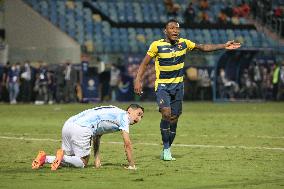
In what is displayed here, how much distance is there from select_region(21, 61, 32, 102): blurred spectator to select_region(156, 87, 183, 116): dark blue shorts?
26.2m

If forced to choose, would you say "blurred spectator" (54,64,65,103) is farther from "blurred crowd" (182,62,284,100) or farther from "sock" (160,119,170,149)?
"sock" (160,119,170,149)

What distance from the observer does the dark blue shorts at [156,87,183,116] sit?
16078 mm

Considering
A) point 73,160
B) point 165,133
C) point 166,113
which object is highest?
point 166,113

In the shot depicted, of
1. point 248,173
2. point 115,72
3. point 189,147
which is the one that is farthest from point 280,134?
point 115,72

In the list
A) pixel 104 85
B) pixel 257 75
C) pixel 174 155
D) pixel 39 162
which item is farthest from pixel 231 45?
pixel 104 85

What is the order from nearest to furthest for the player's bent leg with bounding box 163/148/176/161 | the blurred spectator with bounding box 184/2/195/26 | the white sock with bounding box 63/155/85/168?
the white sock with bounding box 63/155/85/168 → the player's bent leg with bounding box 163/148/176/161 → the blurred spectator with bounding box 184/2/195/26

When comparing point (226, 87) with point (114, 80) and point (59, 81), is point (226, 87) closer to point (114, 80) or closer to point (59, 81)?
point (114, 80)

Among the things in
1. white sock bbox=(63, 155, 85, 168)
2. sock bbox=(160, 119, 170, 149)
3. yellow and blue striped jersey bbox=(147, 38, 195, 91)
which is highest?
yellow and blue striped jersey bbox=(147, 38, 195, 91)

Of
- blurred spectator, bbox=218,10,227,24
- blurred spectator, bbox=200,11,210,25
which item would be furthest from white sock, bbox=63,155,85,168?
blurred spectator, bbox=218,10,227,24

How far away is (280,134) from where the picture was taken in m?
22.1

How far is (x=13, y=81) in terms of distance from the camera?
41500 mm

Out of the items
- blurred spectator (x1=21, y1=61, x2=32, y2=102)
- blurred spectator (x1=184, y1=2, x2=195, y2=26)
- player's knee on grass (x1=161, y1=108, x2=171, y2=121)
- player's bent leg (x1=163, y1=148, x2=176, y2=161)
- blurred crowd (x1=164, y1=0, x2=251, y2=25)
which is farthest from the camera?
blurred crowd (x1=164, y1=0, x2=251, y2=25)

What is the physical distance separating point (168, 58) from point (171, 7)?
1381 inches

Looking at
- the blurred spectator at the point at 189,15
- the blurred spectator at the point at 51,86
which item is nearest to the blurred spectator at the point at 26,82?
the blurred spectator at the point at 51,86
